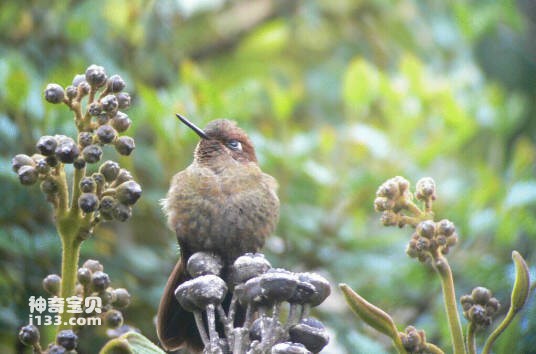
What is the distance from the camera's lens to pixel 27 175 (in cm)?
146

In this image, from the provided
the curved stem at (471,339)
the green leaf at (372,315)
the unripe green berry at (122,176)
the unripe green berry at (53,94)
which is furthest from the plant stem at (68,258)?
the curved stem at (471,339)

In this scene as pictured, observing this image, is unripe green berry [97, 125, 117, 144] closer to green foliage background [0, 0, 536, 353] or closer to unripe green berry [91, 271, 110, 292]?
unripe green berry [91, 271, 110, 292]

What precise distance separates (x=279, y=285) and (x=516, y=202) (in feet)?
5.37

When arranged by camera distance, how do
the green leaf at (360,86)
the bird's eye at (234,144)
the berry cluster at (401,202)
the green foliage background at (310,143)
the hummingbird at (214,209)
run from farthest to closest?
the green leaf at (360,86) → the green foliage background at (310,143) → the bird's eye at (234,144) → the hummingbird at (214,209) → the berry cluster at (401,202)

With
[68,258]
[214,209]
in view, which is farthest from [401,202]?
[214,209]

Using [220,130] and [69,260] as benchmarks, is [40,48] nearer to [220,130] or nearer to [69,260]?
[220,130]

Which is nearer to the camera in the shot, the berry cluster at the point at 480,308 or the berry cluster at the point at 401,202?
the berry cluster at the point at 480,308

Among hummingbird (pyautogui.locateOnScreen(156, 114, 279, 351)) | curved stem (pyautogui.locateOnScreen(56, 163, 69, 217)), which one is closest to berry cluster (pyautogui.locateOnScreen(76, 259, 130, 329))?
curved stem (pyautogui.locateOnScreen(56, 163, 69, 217))

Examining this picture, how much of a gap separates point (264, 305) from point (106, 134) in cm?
39

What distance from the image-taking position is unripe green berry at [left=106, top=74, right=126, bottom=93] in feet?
5.02

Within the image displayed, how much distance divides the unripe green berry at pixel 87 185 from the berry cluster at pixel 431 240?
557 millimetres

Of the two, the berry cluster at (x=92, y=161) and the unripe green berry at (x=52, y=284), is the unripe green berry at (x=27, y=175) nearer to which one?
the berry cluster at (x=92, y=161)

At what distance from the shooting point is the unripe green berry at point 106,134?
1.48m

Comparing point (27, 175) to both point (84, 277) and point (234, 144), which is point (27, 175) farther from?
point (234, 144)
